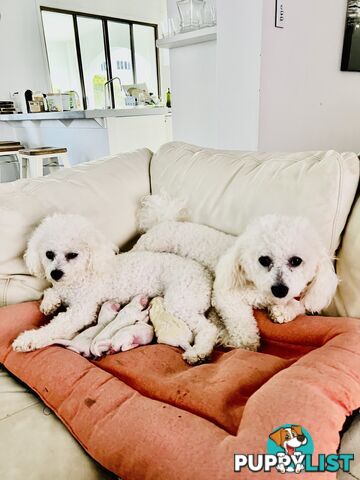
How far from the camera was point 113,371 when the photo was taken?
903 millimetres

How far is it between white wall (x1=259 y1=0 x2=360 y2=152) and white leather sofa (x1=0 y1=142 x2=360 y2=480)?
1072mm

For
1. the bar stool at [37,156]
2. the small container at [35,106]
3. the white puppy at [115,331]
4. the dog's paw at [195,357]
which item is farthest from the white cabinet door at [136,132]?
the dog's paw at [195,357]

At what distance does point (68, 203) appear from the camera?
4.24 ft

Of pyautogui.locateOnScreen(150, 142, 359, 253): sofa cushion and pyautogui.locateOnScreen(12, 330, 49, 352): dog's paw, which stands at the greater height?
pyautogui.locateOnScreen(150, 142, 359, 253): sofa cushion

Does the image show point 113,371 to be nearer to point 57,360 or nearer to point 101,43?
point 57,360

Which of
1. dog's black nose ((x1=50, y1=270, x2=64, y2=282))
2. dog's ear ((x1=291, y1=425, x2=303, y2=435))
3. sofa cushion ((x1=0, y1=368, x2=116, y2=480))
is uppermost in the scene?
dog's black nose ((x1=50, y1=270, x2=64, y2=282))

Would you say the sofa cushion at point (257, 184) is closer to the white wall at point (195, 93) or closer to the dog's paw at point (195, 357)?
the dog's paw at point (195, 357)

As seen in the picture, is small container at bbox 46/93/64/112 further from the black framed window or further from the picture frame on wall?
the picture frame on wall

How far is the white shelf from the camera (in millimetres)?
2414

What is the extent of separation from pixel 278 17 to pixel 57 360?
2243mm

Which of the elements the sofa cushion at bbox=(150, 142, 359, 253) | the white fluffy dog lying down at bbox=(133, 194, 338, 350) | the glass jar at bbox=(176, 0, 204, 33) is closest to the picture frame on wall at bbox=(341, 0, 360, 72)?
the glass jar at bbox=(176, 0, 204, 33)

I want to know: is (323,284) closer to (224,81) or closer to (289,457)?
(289,457)

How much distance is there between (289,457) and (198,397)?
0.77 feet

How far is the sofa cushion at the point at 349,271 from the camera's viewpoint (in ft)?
3.30
